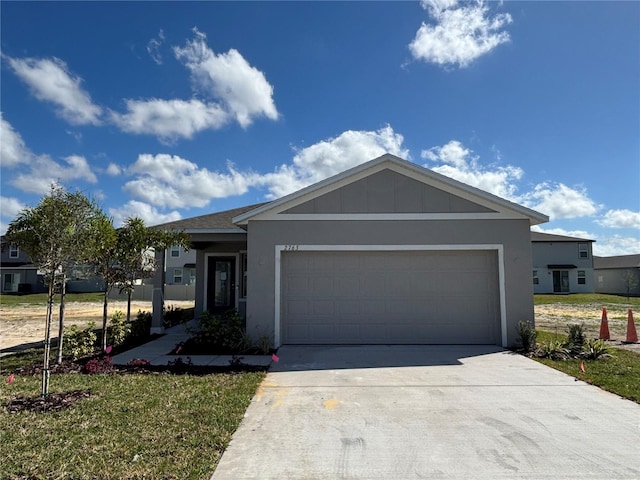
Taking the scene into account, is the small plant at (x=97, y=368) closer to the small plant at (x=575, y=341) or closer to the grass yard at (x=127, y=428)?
the grass yard at (x=127, y=428)

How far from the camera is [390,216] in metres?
9.81

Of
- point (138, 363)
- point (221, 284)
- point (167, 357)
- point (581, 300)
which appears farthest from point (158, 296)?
point (581, 300)

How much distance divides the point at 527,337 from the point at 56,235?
9.23 meters

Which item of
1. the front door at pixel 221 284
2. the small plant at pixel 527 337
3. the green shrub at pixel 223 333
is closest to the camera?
the small plant at pixel 527 337

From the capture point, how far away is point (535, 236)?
3731 cm

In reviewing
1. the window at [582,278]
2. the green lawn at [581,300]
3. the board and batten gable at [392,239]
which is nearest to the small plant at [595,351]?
the board and batten gable at [392,239]

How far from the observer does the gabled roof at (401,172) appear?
31.7 ft

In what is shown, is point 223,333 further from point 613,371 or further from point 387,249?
→ point 613,371

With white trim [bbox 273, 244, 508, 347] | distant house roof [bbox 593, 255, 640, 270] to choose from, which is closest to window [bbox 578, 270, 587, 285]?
→ distant house roof [bbox 593, 255, 640, 270]

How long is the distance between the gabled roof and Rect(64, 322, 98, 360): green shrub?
4.17 m

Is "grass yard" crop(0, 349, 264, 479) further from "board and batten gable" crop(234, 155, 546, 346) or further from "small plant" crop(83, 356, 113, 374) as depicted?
"board and batten gable" crop(234, 155, 546, 346)

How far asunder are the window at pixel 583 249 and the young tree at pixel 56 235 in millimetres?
40639

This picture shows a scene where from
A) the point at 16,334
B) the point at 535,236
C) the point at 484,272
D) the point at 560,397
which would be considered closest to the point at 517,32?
the point at 484,272

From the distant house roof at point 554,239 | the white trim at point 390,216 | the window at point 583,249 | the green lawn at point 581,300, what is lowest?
the green lawn at point 581,300
